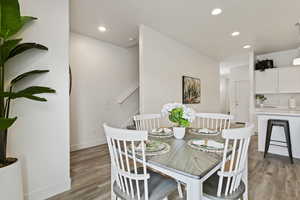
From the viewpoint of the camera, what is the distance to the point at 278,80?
4605 mm

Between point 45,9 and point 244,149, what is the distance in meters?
2.48

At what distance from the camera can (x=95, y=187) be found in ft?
6.46

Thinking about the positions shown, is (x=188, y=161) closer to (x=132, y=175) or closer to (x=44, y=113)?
(x=132, y=175)

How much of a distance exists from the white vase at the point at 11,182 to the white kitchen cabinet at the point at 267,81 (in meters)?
6.05

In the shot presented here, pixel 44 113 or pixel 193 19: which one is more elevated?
pixel 193 19

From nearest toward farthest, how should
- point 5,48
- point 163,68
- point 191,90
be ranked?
point 5,48 → point 163,68 → point 191,90

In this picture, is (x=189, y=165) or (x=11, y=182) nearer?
(x=189, y=165)

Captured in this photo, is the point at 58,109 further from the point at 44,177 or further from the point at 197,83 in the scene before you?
the point at 197,83

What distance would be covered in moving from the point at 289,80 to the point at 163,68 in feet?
13.0

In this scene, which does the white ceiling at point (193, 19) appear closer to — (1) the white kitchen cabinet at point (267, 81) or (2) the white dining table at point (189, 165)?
(1) the white kitchen cabinet at point (267, 81)

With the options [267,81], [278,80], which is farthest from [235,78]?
[278,80]

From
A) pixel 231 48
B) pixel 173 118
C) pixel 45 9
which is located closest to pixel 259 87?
pixel 231 48

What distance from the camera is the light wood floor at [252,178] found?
1814mm

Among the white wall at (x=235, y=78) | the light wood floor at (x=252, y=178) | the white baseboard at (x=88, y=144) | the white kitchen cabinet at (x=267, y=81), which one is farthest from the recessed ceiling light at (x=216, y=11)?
the white wall at (x=235, y=78)
